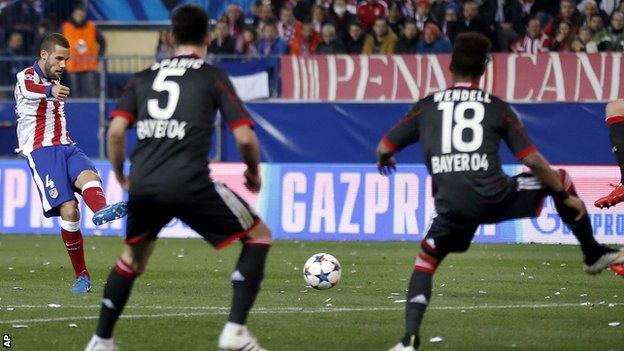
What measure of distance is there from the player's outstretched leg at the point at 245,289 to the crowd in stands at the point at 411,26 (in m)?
13.9

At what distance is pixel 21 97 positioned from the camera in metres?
13.1

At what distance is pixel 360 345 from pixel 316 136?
13.3m

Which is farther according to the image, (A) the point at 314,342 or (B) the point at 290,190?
(B) the point at 290,190

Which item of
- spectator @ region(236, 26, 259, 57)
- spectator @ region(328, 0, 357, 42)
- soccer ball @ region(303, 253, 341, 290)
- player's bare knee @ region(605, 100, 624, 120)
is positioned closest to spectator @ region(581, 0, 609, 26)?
spectator @ region(328, 0, 357, 42)

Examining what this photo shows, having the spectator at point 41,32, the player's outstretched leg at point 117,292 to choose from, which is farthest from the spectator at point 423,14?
the player's outstretched leg at point 117,292

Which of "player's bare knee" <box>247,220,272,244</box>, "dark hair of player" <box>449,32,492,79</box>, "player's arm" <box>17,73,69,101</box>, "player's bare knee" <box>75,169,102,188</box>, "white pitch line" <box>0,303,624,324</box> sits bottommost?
"white pitch line" <box>0,303,624,324</box>

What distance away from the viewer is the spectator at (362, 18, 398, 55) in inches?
898

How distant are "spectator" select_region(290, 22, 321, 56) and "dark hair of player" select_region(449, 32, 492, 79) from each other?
1462 centimetres

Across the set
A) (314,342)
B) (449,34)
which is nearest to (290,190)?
(449,34)

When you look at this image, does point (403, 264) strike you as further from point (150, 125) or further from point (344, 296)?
point (150, 125)

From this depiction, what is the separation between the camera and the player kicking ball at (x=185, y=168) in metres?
8.34

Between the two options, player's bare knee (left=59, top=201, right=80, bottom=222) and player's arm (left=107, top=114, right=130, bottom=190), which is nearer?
player's arm (left=107, top=114, right=130, bottom=190)

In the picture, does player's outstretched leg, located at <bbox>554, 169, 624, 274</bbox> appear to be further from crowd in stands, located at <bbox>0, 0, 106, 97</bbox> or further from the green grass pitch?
crowd in stands, located at <bbox>0, 0, 106, 97</bbox>

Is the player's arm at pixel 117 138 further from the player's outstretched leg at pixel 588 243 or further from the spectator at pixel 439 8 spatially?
the spectator at pixel 439 8
